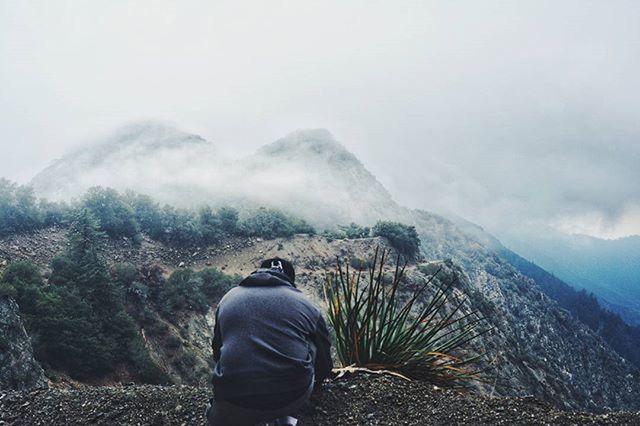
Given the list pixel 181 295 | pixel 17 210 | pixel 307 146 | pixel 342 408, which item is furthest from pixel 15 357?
pixel 307 146

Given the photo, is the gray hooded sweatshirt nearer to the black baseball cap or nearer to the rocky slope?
the black baseball cap

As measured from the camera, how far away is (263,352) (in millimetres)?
2473

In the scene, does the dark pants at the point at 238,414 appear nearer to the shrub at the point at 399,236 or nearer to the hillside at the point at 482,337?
the hillside at the point at 482,337

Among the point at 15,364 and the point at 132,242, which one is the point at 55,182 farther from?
the point at 15,364

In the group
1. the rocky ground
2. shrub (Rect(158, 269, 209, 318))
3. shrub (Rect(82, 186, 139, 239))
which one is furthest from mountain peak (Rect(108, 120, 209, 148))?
the rocky ground

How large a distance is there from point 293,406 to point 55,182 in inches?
5179

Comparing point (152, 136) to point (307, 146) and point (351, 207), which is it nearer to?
point (307, 146)

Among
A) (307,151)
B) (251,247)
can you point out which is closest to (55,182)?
(307,151)

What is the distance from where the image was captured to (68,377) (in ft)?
52.4

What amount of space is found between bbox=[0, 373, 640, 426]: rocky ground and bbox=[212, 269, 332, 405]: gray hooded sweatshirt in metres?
0.79

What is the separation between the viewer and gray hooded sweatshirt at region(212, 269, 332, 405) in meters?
2.43

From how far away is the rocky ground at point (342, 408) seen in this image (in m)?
3.02

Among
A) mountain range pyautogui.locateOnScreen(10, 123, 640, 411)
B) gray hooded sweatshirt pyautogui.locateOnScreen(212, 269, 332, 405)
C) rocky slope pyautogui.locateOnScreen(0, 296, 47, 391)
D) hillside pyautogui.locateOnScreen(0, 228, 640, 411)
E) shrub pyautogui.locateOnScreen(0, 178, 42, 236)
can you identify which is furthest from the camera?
mountain range pyautogui.locateOnScreen(10, 123, 640, 411)

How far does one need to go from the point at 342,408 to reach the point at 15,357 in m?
14.1
